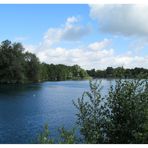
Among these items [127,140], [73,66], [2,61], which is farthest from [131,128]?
[73,66]

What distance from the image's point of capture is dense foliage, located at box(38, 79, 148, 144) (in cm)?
615

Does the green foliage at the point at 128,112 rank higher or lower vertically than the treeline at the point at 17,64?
lower

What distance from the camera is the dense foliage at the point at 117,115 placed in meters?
6.15

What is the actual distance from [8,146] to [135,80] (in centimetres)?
418

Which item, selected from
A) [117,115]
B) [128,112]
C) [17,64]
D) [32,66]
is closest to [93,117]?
[117,115]

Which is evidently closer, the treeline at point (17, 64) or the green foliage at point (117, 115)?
the green foliage at point (117, 115)

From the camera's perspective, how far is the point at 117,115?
642 cm

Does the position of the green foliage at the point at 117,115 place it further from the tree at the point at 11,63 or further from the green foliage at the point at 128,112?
the tree at the point at 11,63

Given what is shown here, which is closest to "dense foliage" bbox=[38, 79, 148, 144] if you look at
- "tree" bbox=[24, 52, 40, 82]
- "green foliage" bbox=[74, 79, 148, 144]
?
"green foliage" bbox=[74, 79, 148, 144]

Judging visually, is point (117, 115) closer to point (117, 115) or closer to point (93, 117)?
point (117, 115)

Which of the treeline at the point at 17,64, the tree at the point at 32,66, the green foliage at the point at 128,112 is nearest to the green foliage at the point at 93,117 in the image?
the green foliage at the point at 128,112

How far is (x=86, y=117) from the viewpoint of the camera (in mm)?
6512

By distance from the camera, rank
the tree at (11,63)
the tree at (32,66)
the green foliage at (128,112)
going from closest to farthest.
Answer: the green foliage at (128,112)
the tree at (11,63)
the tree at (32,66)

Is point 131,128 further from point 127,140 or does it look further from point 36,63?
point 36,63
